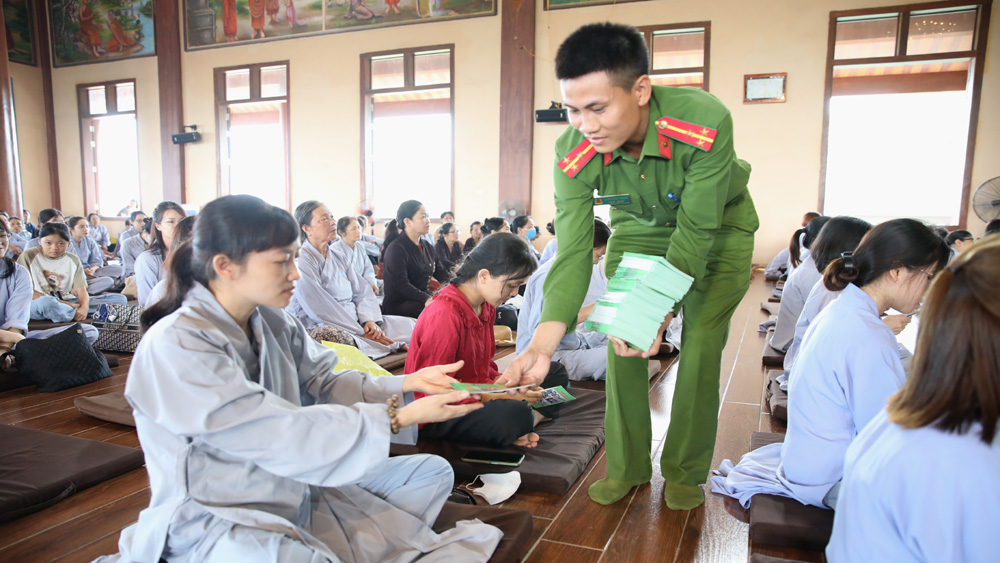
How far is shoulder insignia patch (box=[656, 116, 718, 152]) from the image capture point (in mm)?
1748

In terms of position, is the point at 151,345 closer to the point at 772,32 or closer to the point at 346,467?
the point at 346,467

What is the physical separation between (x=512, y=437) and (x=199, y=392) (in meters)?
1.47

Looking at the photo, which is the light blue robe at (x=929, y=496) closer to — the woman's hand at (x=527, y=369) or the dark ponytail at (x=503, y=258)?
the woman's hand at (x=527, y=369)

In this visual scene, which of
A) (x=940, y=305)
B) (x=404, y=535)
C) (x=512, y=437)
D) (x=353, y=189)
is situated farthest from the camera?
(x=353, y=189)

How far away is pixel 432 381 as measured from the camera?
1618mm

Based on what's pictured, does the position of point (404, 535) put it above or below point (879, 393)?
below

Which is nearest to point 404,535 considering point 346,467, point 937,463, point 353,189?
point 346,467

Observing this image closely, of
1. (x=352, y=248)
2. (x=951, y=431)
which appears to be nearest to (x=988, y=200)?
(x=352, y=248)

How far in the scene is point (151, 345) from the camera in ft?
4.22

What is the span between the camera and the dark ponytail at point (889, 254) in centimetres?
173

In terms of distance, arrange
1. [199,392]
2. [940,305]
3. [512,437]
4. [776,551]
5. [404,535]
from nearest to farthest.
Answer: [940,305]
[199,392]
[404,535]
[776,551]
[512,437]

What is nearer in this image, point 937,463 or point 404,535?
point 937,463

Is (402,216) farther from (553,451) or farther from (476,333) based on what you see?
(553,451)

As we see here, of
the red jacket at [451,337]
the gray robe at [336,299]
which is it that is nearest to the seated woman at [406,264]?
the gray robe at [336,299]
